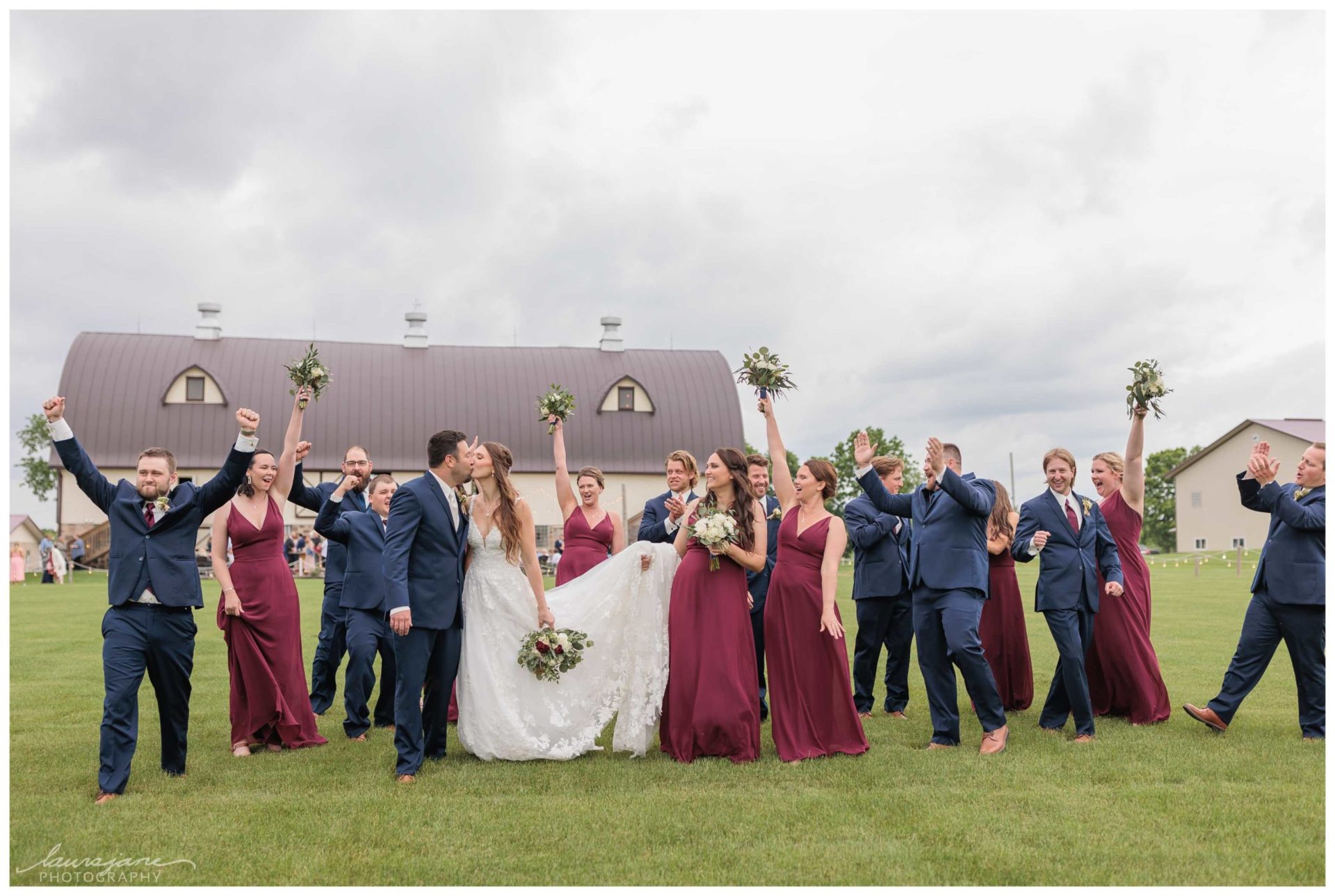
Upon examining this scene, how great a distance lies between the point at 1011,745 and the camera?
8562 mm

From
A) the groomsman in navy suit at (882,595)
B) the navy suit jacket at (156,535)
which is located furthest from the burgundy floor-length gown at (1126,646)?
the navy suit jacket at (156,535)

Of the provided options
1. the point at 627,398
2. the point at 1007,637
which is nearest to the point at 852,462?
the point at 627,398

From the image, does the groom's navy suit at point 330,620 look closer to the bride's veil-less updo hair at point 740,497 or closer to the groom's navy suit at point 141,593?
the groom's navy suit at point 141,593

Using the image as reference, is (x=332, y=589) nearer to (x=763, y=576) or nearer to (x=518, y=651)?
(x=518, y=651)

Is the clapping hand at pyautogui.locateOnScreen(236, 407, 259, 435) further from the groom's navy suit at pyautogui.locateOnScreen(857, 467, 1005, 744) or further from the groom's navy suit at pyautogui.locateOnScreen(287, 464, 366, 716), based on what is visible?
the groom's navy suit at pyautogui.locateOnScreen(857, 467, 1005, 744)

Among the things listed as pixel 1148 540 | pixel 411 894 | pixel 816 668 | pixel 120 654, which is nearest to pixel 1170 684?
pixel 816 668

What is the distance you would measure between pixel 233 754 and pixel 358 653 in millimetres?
1245

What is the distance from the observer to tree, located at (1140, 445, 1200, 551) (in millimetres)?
100562

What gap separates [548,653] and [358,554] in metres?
2.14

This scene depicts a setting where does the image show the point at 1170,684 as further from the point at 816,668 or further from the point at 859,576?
the point at 816,668

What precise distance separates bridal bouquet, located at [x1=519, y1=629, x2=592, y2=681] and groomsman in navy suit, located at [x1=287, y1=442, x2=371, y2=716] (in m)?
2.30

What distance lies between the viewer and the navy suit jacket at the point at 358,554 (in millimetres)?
9242

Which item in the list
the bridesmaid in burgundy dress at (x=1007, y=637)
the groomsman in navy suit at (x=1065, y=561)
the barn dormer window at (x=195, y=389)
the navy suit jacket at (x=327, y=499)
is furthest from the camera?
the barn dormer window at (x=195, y=389)

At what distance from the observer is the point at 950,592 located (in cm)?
848
